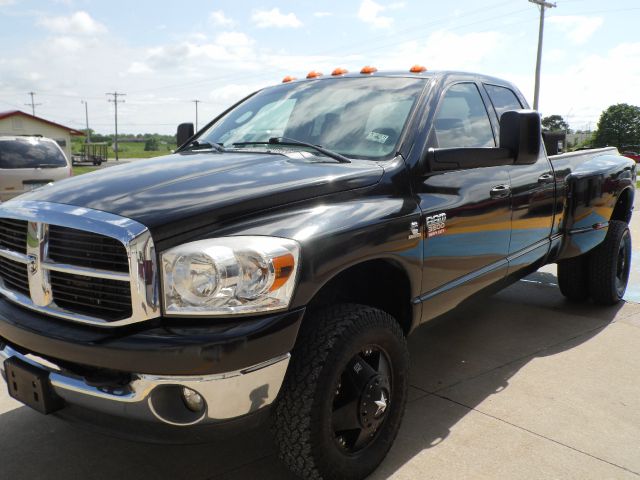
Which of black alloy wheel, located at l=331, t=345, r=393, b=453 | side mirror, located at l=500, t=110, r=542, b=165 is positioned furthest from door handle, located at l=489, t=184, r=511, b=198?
black alloy wheel, located at l=331, t=345, r=393, b=453

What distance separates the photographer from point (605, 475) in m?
2.56

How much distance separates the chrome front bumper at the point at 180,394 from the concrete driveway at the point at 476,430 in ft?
2.34

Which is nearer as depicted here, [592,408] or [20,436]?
[20,436]

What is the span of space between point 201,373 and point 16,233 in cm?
104

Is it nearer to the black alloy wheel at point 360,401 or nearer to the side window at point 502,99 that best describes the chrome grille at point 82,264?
the black alloy wheel at point 360,401

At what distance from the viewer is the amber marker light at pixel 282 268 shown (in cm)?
201

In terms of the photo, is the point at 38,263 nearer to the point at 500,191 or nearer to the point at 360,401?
the point at 360,401

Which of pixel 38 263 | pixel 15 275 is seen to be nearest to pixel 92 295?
pixel 38 263

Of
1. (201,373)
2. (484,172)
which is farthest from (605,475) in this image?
(201,373)

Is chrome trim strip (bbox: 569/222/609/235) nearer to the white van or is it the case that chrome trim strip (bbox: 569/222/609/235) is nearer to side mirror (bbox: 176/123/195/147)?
side mirror (bbox: 176/123/195/147)

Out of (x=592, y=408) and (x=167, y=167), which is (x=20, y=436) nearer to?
(x=167, y=167)

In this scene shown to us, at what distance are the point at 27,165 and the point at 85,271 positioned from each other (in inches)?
298

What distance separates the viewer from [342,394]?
7.84ft

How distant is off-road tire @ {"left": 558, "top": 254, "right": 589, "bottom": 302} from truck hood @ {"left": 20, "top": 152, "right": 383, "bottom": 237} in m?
2.98
